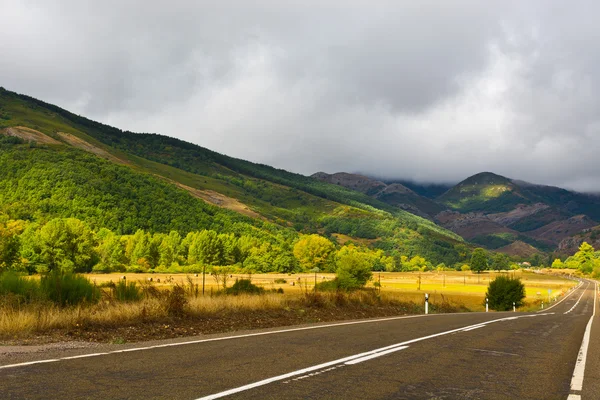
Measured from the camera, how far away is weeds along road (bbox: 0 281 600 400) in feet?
20.4

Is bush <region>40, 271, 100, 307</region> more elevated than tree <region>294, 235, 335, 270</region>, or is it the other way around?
bush <region>40, 271, 100, 307</region>

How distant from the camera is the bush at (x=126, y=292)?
15921mm

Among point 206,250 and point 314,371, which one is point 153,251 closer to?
point 206,250

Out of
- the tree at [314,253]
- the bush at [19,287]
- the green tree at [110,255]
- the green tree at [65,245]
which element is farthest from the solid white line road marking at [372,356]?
the tree at [314,253]

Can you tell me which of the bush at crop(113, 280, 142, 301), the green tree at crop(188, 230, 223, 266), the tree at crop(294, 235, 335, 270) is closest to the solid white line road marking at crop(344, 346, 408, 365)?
the bush at crop(113, 280, 142, 301)

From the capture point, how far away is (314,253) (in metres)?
165

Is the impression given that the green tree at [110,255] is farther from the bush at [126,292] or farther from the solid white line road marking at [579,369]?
the solid white line road marking at [579,369]

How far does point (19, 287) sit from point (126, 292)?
129 inches

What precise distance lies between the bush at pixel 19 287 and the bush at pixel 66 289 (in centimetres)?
28

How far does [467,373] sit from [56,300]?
1201 centimetres

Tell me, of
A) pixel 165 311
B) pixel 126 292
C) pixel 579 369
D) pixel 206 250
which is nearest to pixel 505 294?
pixel 126 292

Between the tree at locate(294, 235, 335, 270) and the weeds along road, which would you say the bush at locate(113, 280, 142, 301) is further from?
the tree at locate(294, 235, 335, 270)

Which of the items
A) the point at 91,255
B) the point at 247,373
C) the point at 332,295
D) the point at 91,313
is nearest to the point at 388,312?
the point at 332,295

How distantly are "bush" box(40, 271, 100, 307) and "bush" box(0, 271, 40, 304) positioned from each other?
283 mm
